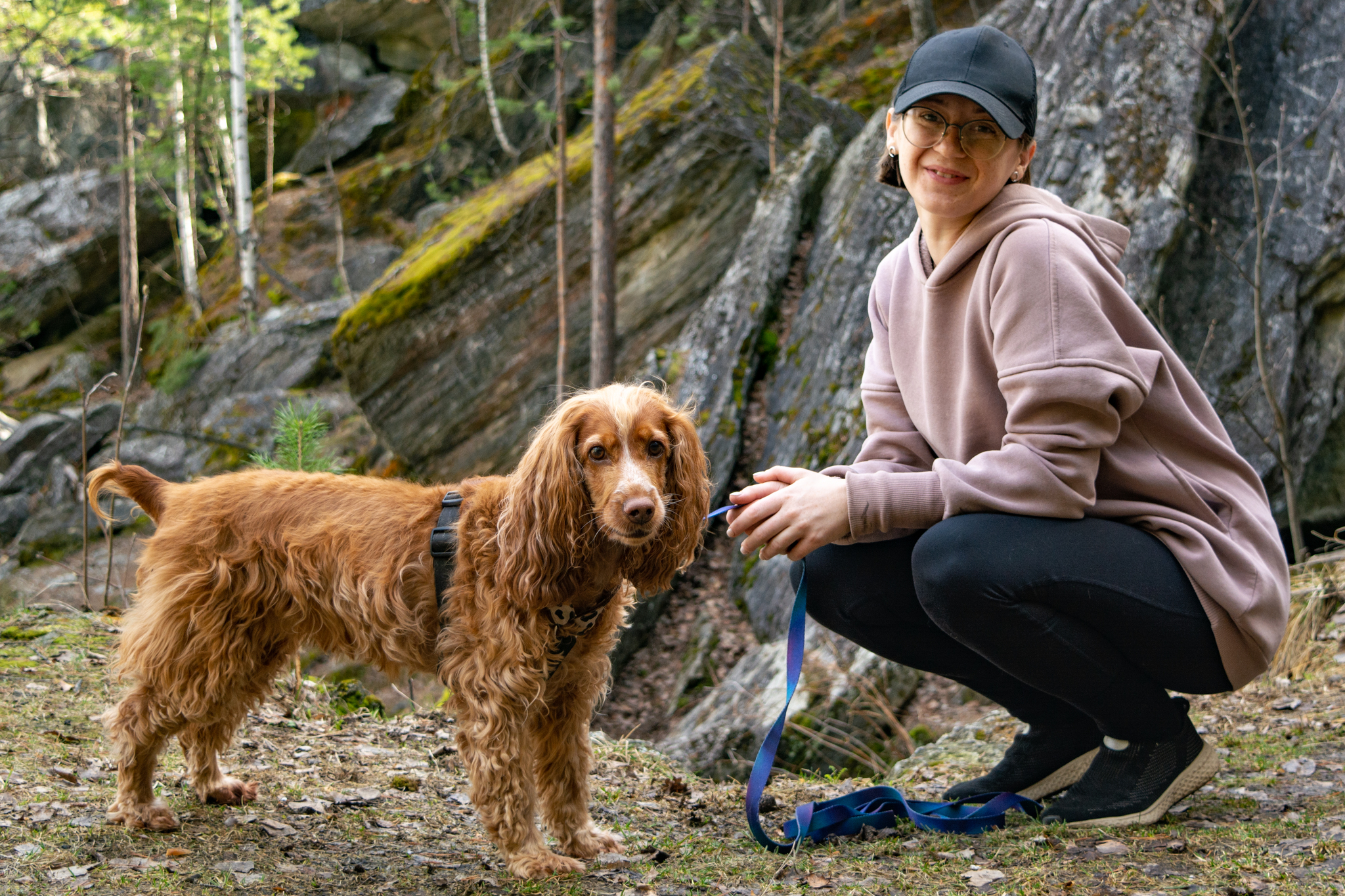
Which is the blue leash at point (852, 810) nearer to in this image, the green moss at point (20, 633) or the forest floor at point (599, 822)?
the forest floor at point (599, 822)

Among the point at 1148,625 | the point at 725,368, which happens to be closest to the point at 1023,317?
the point at 1148,625

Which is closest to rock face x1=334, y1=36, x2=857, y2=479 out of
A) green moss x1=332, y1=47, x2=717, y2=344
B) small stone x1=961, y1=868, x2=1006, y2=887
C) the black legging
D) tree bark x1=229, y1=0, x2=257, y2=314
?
green moss x1=332, y1=47, x2=717, y2=344

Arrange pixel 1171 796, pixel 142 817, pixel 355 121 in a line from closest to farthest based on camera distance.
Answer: pixel 1171 796 < pixel 142 817 < pixel 355 121

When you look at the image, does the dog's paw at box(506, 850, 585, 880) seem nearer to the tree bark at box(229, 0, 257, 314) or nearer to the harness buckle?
the harness buckle

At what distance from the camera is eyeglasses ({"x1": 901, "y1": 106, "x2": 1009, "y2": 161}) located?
102 inches

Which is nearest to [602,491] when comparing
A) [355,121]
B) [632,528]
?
[632,528]

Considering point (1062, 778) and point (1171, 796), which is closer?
point (1171, 796)

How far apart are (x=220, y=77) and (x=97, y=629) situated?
18.3m

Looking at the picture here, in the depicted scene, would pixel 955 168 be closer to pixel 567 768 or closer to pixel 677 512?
pixel 677 512

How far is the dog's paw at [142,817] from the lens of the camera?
304 cm

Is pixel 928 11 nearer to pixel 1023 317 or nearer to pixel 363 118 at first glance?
pixel 1023 317

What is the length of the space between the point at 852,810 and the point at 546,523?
139cm

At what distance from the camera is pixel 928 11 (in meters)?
10.6

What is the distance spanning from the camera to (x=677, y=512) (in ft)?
9.74
